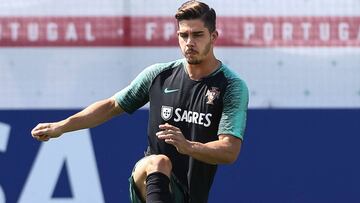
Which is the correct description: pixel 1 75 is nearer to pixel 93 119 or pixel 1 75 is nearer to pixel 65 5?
pixel 65 5

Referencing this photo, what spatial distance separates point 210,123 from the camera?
16.8ft

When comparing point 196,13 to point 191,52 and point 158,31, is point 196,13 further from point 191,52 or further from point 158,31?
point 158,31

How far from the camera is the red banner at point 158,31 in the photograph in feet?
21.9

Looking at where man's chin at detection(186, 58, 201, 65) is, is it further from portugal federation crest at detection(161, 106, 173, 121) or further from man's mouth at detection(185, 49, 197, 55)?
portugal federation crest at detection(161, 106, 173, 121)

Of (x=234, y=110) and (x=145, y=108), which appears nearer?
(x=234, y=110)

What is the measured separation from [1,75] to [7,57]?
0.39 feet

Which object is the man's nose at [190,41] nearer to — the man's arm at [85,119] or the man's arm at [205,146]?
the man's arm at [205,146]

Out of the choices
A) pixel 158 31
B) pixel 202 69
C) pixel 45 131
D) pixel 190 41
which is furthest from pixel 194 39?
pixel 158 31

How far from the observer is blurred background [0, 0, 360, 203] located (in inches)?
264

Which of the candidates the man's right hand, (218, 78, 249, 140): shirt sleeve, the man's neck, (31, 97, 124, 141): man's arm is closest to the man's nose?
the man's neck

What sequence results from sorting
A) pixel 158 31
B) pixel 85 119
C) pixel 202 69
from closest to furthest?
1. pixel 202 69
2. pixel 85 119
3. pixel 158 31

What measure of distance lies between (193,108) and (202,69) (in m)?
0.19

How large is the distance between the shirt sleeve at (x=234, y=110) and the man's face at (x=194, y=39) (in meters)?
0.22

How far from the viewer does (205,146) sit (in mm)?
4820
